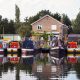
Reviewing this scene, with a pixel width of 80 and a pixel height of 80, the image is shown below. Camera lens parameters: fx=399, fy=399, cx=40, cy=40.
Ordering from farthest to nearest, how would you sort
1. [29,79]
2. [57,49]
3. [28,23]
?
1. [28,23]
2. [57,49]
3. [29,79]

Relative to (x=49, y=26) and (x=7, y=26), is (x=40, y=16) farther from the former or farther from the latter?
(x=49, y=26)

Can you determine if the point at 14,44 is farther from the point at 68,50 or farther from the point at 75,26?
the point at 75,26

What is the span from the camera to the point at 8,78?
23.2 meters

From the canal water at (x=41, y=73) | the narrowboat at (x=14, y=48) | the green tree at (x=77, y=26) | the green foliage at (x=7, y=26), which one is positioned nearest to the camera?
the canal water at (x=41, y=73)

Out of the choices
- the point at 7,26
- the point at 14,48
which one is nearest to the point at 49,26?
the point at 7,26

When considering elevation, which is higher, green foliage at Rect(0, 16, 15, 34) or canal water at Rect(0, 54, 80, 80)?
green foliage at Rect(0, 16, 15, 34)

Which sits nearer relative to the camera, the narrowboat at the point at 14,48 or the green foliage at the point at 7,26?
the narrowboat at the point at 14,48

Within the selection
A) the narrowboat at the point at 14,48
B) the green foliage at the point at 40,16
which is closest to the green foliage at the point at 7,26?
the green foliage at the point at 40,16

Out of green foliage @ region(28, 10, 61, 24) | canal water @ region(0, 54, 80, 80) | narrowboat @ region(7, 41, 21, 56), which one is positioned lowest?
canal water @ region(0, 54, 80, 80)

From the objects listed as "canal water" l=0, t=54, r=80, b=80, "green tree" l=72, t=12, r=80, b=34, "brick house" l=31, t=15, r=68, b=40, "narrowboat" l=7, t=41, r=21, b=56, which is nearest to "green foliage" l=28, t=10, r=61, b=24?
"green tree" l=72, t=12, r=80, b=34

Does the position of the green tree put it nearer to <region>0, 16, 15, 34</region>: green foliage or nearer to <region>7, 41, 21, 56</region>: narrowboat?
<region>0, 16, 15, 34</region>: green foliage

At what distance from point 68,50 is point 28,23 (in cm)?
6766

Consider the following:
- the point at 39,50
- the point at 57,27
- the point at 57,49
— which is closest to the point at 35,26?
the point at 57,27

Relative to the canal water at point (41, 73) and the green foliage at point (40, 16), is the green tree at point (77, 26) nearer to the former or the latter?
the green foliage at point (40, 16)
